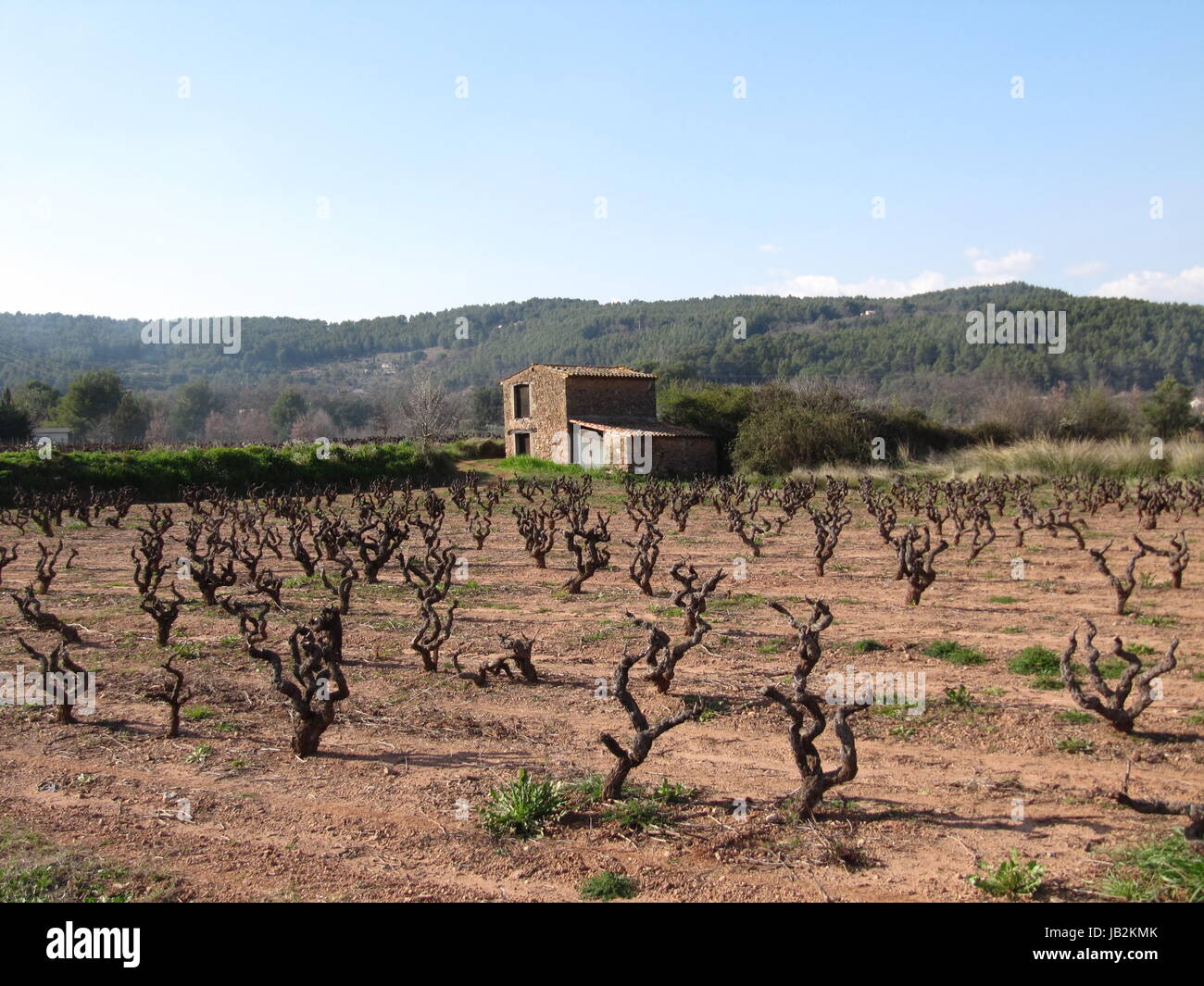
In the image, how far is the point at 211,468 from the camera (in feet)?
107

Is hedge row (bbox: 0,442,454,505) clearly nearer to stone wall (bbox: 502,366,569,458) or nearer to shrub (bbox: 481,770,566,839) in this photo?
stone wall (bbox: 502,366,569,458)

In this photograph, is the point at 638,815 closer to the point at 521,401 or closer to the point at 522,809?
the point at 522,809

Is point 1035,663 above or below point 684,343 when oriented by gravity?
below

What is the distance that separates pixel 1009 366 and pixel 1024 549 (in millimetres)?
65073

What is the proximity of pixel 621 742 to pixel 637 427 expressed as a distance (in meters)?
30.9

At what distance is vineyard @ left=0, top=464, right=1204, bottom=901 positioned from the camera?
487 centimetres

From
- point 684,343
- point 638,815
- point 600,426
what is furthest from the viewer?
point 684,343

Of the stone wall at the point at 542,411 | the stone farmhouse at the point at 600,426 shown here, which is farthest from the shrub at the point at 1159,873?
the stone wall at the point at 542,411

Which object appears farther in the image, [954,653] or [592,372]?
[592,372]

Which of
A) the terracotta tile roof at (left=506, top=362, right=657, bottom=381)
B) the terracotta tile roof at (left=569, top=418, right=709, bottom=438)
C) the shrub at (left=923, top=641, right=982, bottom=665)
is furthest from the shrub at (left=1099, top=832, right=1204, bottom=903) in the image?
the terracotta tile roof at (left=506, top=362, right=657, bottom=381)

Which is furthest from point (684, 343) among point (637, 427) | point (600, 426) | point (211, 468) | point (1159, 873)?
point (1159, 873)

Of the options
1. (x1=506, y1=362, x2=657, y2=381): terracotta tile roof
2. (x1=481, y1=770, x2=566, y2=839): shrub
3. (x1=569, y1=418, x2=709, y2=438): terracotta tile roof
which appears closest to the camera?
(x1=481, y1=770, x2=566, y2=839): shrub

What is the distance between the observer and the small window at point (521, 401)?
42.0 metres

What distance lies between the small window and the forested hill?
2100 centimetres
